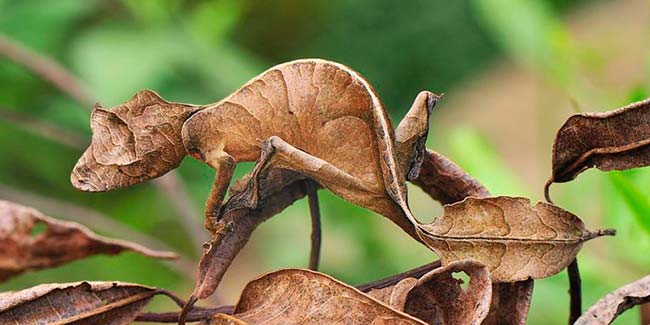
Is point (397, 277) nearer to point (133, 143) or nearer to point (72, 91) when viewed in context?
point (133, 143)

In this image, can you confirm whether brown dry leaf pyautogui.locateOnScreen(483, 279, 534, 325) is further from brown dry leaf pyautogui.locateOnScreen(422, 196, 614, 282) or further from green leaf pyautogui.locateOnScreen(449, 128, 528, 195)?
green leaf pyautogui.locateOnScreen(449, 128, 528, 195)

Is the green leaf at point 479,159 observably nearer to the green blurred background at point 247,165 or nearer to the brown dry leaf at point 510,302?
the green blurred background at point 247,165

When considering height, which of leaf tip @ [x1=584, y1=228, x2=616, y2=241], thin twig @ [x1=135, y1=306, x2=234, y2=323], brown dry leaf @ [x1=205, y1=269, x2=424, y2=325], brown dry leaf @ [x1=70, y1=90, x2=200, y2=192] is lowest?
thin twig @ [x1=135, y1=306, x2=234, y2=323]

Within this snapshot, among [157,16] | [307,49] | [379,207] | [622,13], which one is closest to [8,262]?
[379,207]

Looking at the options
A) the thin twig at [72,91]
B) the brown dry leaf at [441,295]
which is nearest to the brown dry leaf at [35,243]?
the brown dry leaf at [441,295]

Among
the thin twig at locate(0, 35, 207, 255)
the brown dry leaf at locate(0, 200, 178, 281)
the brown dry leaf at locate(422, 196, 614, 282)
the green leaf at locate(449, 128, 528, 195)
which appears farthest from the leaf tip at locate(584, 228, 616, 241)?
the thin twig at locate(0, 35, 207, 255)

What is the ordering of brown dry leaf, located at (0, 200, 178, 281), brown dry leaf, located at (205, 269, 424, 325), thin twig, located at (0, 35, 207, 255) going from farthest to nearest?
thin twig, located at (0, 35, 207, 255), brown dry leaf, located at (0, 200, 178, 281), brown dry leaf, located at (205, 269, 424, 325)
